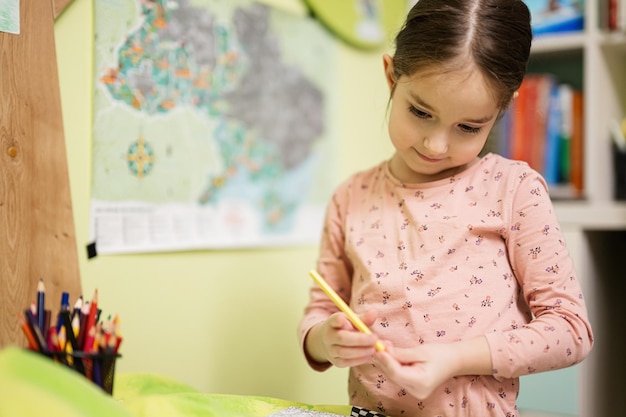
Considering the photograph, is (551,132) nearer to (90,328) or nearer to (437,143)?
(437,143)

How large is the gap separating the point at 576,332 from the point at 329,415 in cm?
33

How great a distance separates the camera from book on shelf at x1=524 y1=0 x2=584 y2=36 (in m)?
1.72

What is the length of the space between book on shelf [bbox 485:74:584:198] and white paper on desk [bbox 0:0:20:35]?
1167 mm

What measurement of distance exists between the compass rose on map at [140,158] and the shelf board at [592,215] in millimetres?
969

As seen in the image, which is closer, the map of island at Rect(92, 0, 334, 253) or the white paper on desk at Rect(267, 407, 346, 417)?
the white paper on desk at Rect(267, 407, 346, 417)

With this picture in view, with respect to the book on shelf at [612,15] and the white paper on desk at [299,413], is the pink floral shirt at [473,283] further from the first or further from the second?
the book on shelf at [612,15]

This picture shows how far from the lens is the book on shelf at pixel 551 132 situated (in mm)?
1720

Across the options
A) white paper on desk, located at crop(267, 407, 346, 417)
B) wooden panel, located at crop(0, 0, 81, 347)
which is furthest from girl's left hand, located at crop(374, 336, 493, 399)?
wooden panel, located at crop(0, 0, 81, 347)

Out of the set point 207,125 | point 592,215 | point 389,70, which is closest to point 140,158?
point 207,125

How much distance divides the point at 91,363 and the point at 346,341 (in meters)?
0.29

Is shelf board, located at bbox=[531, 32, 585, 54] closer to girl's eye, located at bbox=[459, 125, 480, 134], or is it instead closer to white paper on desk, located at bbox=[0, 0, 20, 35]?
girl's eye, located at bbox=[459, 125, 480, 134]

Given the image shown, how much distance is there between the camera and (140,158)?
116 centimetres

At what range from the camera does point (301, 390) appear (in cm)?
Answer: 151

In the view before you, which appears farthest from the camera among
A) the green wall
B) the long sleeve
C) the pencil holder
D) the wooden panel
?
the green wall
